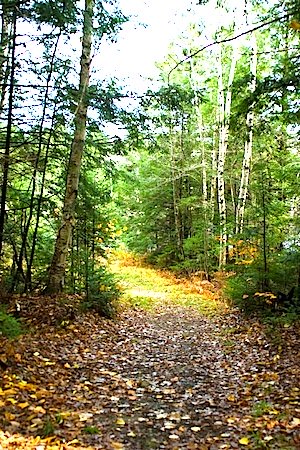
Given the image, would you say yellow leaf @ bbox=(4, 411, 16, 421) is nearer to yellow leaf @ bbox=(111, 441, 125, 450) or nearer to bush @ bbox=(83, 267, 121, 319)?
yellow leaf @ bbox=(111, 441, 125, 450)

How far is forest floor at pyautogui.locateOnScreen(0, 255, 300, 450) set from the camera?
416 cm

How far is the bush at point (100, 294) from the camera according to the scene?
390 inches

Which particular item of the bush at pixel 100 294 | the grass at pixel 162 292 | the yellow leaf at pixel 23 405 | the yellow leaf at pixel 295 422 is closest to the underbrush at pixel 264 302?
the grass at pixel 162 292

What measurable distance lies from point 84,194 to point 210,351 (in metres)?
4.86

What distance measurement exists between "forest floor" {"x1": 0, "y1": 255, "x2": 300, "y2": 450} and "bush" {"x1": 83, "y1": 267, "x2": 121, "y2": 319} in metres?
0.52

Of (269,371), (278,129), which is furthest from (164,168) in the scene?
(269,371)

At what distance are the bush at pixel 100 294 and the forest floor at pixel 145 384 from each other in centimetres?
52

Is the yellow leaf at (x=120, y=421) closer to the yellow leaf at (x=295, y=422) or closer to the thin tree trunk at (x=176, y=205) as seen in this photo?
the yellow leaf at (x=295, y=422)

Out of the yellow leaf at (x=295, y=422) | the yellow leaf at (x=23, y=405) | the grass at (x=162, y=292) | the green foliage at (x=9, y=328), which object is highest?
the green foliage at (x=9, y=328)

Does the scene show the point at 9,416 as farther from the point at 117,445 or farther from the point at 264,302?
the point at 264,302

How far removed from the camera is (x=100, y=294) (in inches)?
396

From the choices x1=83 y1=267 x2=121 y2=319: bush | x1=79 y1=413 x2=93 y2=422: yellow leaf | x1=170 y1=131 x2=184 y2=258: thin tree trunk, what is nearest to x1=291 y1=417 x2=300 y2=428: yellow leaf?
x1=79 y1=413 x2=93 y2=422: yellow leaf

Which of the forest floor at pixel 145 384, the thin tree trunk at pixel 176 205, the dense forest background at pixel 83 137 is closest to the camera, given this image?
the forest floor at pixel 145 384

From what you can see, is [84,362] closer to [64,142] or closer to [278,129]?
[64,142]
